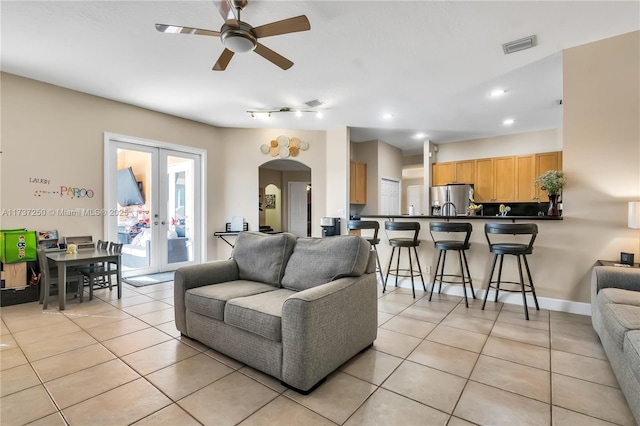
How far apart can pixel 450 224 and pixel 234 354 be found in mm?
2837

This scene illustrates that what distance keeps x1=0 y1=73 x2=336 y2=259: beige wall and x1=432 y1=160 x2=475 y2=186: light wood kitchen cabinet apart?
2.72 metres

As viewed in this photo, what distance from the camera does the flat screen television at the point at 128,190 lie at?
15.8 ft

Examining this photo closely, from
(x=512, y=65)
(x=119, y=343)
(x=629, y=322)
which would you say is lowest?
(x=119, y=343)

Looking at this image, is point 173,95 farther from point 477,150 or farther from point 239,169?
point 477,150

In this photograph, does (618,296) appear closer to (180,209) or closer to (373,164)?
(373,164)

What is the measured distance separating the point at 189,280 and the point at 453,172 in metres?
6.45

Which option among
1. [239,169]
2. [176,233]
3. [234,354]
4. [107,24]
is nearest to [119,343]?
[234,354]

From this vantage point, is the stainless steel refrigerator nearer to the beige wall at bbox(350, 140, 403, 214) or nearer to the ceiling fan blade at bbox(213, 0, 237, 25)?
the beige wall at bbox(350, 140, 403, 214)

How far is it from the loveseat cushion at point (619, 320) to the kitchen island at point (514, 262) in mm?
1457

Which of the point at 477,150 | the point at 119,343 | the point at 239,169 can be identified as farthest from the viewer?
the point at 477,150

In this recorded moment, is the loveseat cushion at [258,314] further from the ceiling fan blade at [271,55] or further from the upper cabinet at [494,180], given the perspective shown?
Answer: the upper cabinet at [494,180]

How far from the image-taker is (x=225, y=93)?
4.29 meters

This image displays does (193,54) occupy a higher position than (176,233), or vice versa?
(193,54)

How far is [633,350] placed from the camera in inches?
60.7
